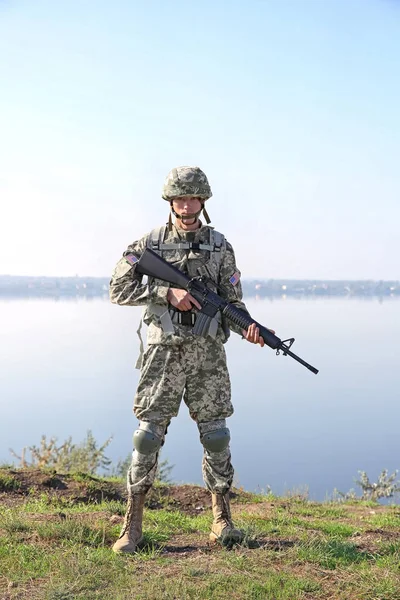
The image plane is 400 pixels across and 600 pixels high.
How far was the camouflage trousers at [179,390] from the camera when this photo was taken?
5008 millimetres

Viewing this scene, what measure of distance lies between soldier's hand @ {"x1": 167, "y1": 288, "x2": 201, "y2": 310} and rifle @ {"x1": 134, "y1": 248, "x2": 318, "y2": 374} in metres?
0.08

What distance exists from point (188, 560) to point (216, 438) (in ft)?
2.80

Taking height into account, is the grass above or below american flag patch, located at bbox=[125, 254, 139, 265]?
below

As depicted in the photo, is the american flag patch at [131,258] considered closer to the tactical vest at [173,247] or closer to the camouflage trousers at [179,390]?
the tactical vest at [173,247]

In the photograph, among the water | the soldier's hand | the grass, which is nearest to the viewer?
the grass

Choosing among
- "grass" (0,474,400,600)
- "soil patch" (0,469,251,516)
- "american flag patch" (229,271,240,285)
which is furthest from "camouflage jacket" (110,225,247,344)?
"soil patch" (0,469,251,516)

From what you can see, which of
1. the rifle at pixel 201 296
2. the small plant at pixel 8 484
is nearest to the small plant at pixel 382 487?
the small plant at pixel 8 484

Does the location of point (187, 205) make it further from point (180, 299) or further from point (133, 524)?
point (133, 524)

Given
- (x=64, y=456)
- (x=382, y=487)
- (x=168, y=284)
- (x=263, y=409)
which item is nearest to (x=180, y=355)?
(x=168, y=284)

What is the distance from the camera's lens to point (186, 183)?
5043 millimetres

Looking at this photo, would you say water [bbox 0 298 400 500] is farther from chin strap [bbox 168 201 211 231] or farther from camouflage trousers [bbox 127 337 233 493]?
chin strap [bbox 168 201 211 231]

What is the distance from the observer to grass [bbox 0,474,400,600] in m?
4.27

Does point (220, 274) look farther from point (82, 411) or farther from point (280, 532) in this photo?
point (82, 411)

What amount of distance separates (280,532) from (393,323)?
14793cm
